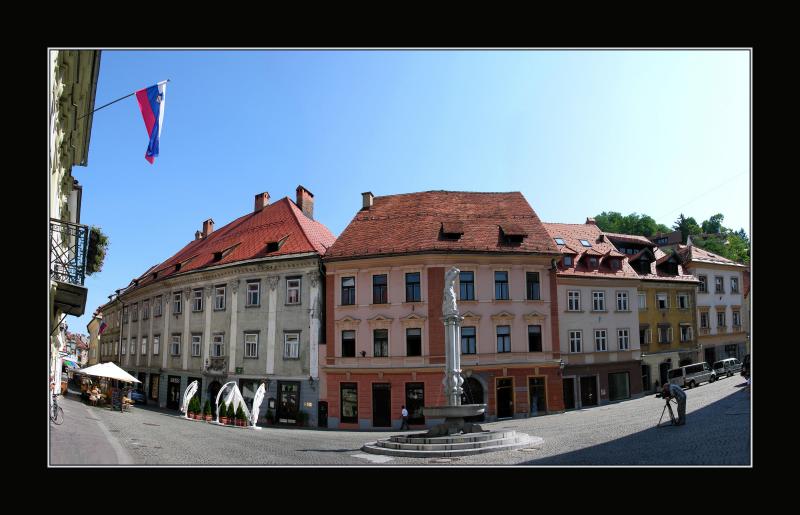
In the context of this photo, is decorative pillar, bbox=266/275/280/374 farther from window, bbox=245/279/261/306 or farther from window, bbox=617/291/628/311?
window, bbox=617/291/628/311

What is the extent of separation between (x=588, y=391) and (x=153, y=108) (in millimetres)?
16234

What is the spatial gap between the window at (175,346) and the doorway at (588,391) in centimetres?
1345

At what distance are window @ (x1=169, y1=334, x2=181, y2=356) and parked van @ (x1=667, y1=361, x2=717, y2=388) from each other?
1459cm

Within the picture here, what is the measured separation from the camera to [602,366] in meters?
19.6

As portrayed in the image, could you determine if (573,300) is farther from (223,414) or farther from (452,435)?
(223,414)

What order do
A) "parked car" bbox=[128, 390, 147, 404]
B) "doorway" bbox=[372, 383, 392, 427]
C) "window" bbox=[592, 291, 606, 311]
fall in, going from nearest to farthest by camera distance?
"parked car" bbox=[128, 390, 147, 404], "doorway" bbox=[372, 383, 392, 427], "window" bbox=[592, 291, 606, 311]

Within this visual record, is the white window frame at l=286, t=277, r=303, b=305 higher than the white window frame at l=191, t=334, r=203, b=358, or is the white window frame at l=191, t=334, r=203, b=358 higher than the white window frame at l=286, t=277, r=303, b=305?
the white window frame at l=286, t=277, r=303, b=305

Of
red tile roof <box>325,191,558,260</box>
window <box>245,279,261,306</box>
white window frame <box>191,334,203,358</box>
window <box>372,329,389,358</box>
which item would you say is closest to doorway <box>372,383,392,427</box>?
window <box>372,329,389,358</box>

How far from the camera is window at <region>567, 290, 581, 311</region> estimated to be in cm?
2009

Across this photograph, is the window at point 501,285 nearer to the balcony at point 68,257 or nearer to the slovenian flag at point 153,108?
the slovenian flag at point 153,108

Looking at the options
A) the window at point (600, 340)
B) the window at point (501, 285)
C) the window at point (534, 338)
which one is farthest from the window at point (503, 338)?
the window at point (600, 340)

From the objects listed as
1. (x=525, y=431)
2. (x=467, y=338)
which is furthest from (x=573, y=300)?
(x=525, y=431)
